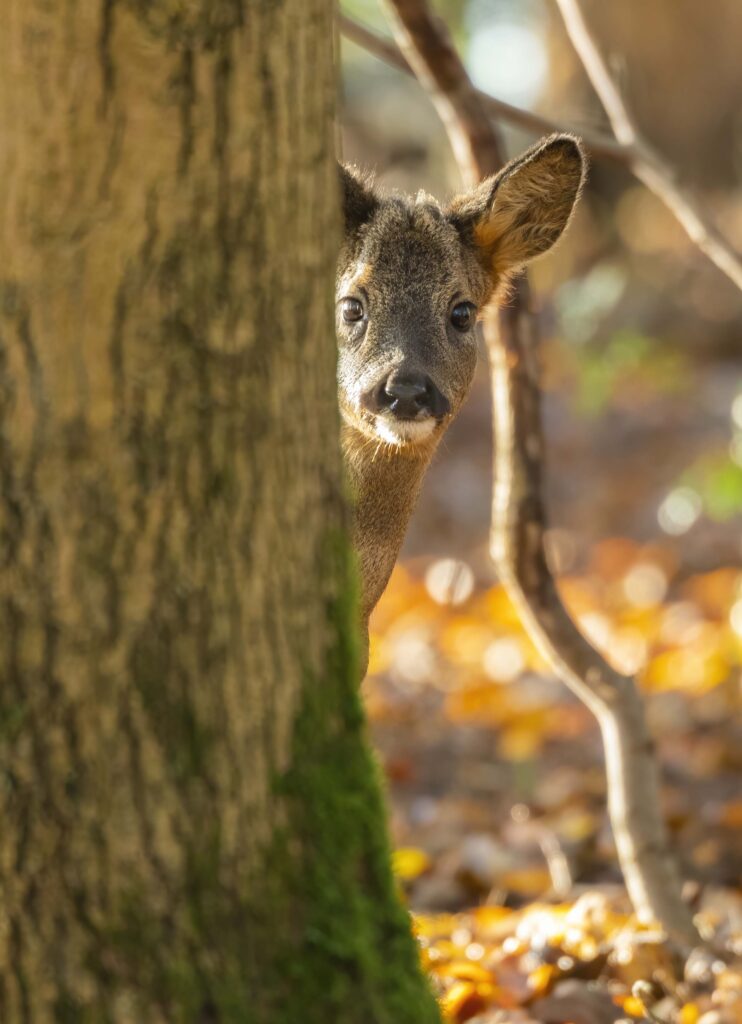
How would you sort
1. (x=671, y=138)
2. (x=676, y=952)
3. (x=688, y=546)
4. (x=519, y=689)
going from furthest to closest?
(x=671, y=138) → (x=688, y=546) → (x=519, y=689) → (x=676, y=952)

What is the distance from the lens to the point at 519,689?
9023mm

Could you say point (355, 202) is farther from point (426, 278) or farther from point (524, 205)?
point (524, 205)

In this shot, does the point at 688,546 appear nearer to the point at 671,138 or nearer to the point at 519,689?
the point at 519,689

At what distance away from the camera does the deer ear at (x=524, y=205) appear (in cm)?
498

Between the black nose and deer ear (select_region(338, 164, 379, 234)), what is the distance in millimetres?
790

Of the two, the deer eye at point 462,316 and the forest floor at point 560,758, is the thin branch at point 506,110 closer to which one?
the deer eye at point 462,316

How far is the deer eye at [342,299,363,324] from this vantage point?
15.9ft

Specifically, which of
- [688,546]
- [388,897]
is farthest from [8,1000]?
[688,546]

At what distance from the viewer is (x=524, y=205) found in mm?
5207

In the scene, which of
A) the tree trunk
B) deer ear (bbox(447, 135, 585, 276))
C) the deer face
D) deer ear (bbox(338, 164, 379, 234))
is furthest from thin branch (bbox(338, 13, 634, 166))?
the tree trunk

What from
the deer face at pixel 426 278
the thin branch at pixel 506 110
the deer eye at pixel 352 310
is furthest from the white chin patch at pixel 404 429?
the thin branch at pixel 506 110

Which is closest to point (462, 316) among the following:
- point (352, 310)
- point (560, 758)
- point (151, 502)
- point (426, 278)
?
point (426, 278)

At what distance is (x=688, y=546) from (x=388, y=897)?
9154 millimetres

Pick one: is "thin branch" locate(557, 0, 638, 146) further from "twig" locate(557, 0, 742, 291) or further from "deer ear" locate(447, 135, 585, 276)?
"deer ear" locate(447, 135, 585, 276)
